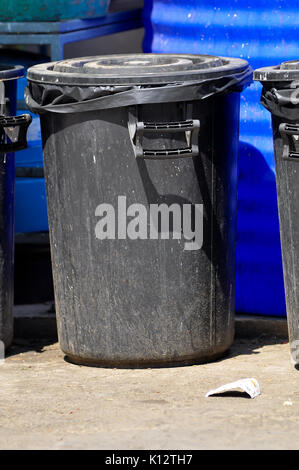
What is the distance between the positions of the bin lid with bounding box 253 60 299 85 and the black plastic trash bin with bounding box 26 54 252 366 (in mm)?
128

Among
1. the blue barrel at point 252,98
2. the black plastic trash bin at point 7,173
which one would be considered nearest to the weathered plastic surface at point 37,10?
→ the blue barrel at point 252,98

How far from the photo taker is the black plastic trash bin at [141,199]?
4.00m

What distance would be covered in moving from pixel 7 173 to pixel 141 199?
2.35 ft

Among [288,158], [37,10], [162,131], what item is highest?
[37,10]

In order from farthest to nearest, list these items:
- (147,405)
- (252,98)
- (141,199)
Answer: (252,98) → (141,199) → (147,405)

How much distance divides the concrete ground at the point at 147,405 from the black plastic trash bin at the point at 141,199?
0.14 m

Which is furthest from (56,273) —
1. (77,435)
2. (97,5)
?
(97,5)

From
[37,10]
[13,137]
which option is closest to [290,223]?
[13,137]

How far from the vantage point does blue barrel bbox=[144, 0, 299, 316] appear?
4.66 m

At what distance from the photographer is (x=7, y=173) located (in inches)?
175

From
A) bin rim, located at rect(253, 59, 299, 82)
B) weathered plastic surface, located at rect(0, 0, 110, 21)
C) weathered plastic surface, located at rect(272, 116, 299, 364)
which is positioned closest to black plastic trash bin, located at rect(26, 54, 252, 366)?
bin rim, located at rect(253, 59, 299, 82)

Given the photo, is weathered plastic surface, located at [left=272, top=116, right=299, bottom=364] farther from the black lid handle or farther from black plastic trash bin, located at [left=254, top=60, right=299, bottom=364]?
the black lid handle

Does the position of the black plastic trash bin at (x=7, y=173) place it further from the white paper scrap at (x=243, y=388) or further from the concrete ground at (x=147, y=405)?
the white paper scrap at (x=243, y=388)

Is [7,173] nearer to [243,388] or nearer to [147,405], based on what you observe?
[147,405]
